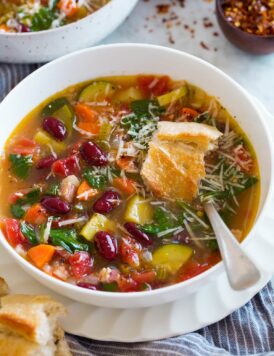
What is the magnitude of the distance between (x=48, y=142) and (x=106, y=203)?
0.51 meters

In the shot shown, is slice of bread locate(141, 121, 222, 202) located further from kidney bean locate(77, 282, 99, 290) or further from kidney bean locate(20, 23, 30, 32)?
kidney bean locate(20, 23, 30, 32)

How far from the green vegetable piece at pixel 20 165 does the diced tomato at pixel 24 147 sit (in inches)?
1.6

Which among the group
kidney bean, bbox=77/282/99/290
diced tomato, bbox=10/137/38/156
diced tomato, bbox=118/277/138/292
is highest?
diced tomato, bbox=10/137/38/156

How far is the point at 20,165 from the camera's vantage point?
10.4 ft

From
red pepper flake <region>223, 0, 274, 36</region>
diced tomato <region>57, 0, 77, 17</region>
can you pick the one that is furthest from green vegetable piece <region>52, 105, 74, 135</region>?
red pepper flake <region>223, 0, 274, 36</region>

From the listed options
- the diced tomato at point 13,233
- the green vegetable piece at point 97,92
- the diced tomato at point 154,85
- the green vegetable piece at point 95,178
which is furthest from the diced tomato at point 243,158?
the diced tomato at point 13,233

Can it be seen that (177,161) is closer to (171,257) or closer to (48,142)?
(171,257)

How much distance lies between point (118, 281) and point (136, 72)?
121 cm

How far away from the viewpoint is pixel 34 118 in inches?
133

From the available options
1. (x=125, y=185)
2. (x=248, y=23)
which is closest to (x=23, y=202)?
(x=125, y=185)

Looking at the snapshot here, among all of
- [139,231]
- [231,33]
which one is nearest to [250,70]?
[231,33]

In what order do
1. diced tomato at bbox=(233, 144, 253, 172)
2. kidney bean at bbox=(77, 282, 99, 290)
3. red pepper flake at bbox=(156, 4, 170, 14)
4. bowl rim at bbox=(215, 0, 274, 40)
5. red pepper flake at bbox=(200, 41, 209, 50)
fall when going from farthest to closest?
red pepper flake at bbox=(156, 4, 170, 14) < red pepper flake at bbox=(200, 41, 209, 50) < bowl rim at bbox=(215, 0, 274, 40) < diced tomato at bbox=(233, 144, 253, 172) < kidney bean at bbox=(77, 282, 99, 290)

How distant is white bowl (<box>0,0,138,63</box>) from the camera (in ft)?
11.8

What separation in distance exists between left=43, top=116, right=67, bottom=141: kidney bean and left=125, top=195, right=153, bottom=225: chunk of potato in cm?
53
